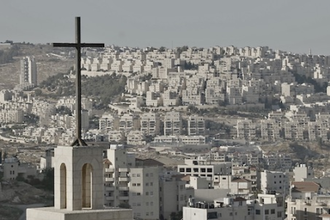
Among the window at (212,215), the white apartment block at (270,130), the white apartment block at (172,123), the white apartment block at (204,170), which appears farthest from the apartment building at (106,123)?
the window at (212,215)

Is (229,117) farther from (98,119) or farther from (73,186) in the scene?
(73,186)

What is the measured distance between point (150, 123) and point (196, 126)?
131 inches

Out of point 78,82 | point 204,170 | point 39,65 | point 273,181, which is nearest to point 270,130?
point 39,65

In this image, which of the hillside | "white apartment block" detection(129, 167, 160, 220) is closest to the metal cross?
"white apartment block" detection(129, 167, 160, 220)

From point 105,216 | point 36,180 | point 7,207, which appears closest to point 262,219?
point 7,207

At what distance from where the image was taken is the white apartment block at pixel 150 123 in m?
106

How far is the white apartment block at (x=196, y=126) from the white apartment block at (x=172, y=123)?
2.36 feet

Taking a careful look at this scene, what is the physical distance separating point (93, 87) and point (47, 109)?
33.9 feet

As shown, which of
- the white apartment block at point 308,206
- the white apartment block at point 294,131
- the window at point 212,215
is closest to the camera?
the window at point 212,215

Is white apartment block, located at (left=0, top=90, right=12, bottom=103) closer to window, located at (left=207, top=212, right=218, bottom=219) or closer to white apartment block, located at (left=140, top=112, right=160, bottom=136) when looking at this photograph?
white apartment block, located at (left=140, top=112, right=160, bottom=136)

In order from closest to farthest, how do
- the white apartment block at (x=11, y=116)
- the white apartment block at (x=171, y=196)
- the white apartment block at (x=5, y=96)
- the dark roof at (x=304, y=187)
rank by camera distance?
the white apartment block at (x=171, y=196) → the dark roof at (x=304, y=187) → the white apartment block at (x=11, y=116) → the white apartment block at (x=5, y=96)

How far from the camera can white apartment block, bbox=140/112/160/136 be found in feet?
348

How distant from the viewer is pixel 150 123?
107688mm

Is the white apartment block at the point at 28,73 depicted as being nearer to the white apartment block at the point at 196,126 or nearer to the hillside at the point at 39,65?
the hillside at the point at 39,65
